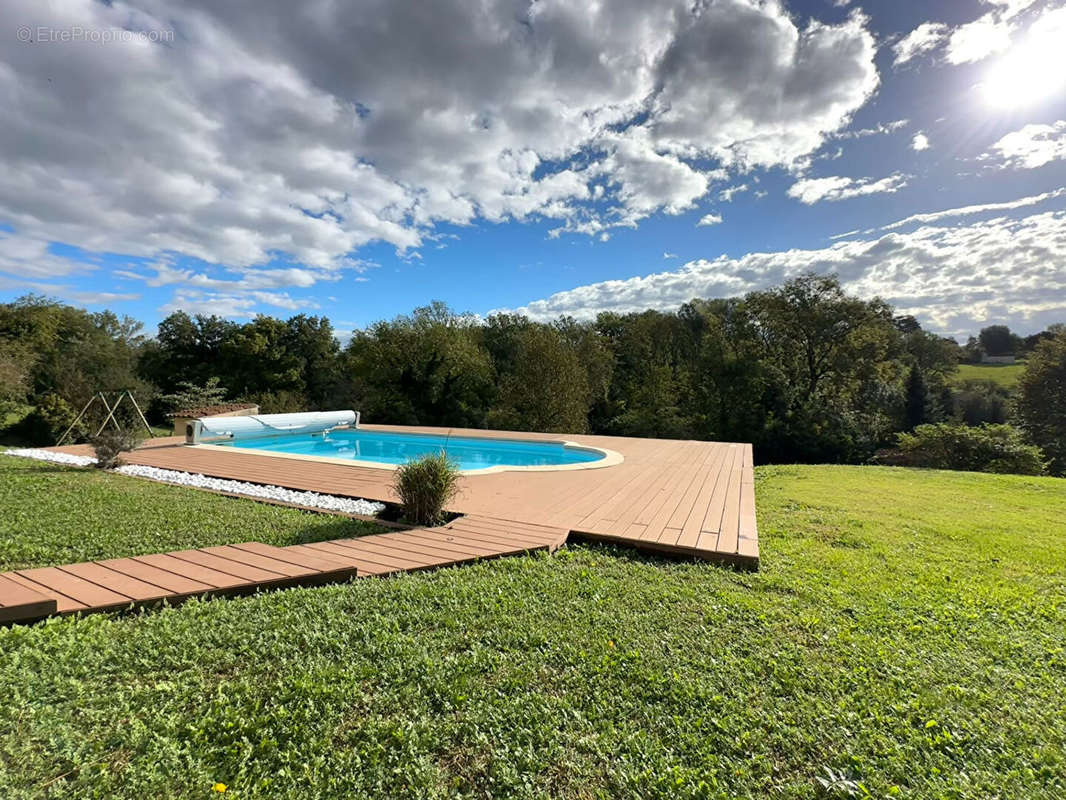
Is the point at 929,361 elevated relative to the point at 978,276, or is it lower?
lower

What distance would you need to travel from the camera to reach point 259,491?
200 inches

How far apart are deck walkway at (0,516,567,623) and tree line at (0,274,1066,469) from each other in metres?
11.1

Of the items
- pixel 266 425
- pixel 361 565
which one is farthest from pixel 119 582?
pixel 266 425

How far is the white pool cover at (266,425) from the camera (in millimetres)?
8711

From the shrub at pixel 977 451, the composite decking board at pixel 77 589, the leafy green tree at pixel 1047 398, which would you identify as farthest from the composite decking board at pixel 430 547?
the leafy green tree at pixel 1047 398

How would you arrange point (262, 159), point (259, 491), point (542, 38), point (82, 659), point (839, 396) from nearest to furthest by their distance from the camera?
1. point (82, 659)
2. point (259, 491)
3. point (542, 38)
4. point (262, 159)
5. point (839, 396)

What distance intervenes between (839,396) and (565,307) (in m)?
11.9

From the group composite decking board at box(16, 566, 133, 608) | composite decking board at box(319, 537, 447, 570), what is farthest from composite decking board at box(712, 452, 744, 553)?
composite decking board at box(16, 566, 133, 608)

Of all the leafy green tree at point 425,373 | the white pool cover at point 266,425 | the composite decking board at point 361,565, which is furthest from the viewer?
the leafy green tree at point 425,373

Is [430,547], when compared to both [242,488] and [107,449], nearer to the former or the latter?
[242,488]

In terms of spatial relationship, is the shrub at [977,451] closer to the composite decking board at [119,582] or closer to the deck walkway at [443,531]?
the deck walkway at [443,531]

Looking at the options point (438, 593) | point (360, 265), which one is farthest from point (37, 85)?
point (360, 265)

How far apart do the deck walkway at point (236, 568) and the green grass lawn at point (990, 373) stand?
1189 inches

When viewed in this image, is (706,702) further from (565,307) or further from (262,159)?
(565,307)
